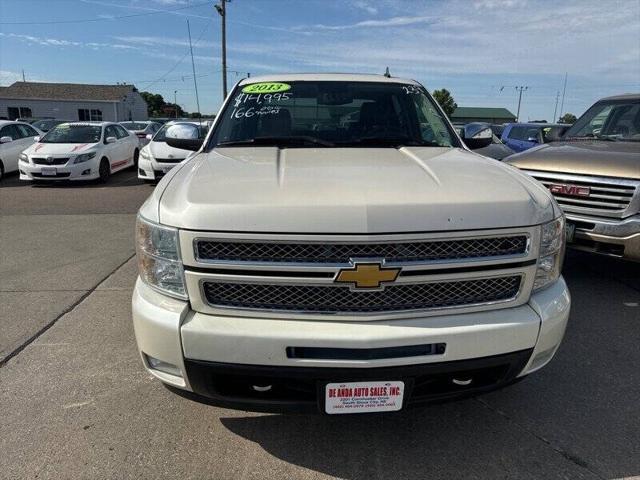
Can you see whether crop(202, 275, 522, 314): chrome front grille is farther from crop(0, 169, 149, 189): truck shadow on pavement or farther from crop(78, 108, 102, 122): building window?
crop(78, 108, 102, 122): building window

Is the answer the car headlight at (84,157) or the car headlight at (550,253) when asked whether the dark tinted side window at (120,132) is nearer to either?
the car headlight at (84,157)

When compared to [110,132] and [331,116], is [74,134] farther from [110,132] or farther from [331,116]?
[331,116]

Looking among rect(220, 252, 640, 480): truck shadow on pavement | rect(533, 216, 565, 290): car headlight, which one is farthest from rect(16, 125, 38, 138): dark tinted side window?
rect(533, 216, 565, 290): car headlight

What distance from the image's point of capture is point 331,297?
2.07 metres

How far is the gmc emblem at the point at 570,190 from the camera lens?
4516mm

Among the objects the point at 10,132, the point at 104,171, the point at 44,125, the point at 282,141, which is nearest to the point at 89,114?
the point at 44,125

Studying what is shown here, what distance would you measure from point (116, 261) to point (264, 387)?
4.10 meters

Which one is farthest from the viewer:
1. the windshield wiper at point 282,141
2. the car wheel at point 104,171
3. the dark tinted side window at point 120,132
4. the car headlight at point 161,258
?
the dark tinted side window at point 120,132

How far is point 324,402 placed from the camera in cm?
207

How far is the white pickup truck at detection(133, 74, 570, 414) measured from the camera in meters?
2.00

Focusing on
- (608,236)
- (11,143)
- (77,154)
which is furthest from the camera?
(11,143)

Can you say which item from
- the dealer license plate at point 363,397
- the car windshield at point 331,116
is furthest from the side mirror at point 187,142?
the dealer license plate at point 363,397

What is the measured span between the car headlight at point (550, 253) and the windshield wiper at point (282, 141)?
1.51m

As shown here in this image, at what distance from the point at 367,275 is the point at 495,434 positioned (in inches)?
49.7
